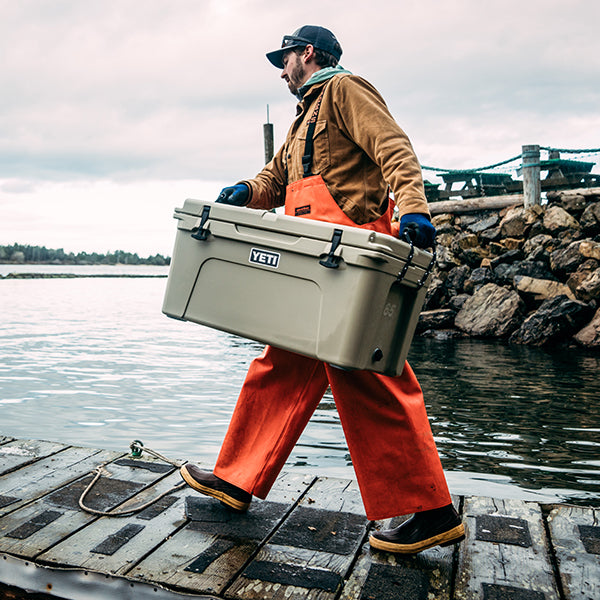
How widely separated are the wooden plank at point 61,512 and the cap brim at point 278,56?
1963 millimetres

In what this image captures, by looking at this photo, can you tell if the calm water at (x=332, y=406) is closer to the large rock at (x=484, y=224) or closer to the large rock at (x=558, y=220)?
the large rock at (x=558, y=220)

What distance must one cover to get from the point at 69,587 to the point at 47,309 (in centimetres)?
2202

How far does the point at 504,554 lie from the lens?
2.31m

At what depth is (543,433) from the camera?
17.9 feet

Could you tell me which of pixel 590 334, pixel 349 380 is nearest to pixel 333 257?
pixel 349 380

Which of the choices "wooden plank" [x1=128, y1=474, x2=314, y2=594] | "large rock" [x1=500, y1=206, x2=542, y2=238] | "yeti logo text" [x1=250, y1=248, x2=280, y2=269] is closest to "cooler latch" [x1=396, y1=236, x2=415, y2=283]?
"yeti logo text" [x1=250, y1=248, x2=280, y2=269]

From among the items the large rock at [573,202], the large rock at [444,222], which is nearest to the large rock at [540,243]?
the large rock at [573,202]

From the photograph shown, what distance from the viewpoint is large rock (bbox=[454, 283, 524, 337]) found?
11695 millimetres

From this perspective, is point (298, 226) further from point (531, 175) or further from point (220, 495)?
point (531, 175)

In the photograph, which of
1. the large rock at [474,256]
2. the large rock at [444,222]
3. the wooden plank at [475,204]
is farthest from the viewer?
the large rock at [444,222]

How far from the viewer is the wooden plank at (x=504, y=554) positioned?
2.07 m

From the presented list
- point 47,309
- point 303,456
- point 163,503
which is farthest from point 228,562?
point 47,309

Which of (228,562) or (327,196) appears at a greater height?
(327,196)

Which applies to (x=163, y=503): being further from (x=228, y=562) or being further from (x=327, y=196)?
(x=327, y=196)
